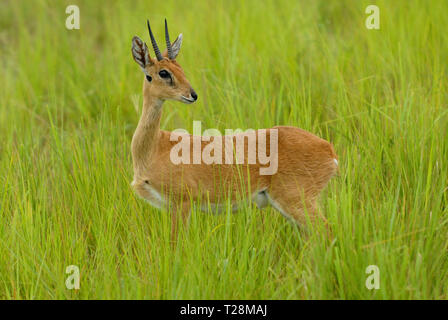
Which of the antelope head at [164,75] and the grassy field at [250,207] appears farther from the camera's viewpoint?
the antelope head at [164,75]

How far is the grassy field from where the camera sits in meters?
3.59

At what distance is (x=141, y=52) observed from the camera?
155 inches

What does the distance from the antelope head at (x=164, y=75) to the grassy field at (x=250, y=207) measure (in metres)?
0.77

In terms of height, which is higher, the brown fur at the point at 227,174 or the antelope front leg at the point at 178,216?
the brown fur at the point at 227,174

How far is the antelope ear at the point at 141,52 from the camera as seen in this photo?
3887 mm

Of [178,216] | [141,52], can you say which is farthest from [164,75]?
[178,216]

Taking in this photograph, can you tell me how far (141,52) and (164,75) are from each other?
21 cm

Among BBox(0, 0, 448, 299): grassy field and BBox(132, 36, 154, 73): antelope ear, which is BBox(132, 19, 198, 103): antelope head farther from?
BBox(0, 0, 448, 299): grassy field

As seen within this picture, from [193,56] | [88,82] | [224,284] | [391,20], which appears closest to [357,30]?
[391,20]

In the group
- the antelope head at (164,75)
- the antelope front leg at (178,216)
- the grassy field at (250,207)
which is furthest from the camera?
the antelope front leg at (178,216)

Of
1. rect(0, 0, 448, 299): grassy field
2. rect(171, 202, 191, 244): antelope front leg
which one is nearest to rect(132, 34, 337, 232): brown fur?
rect(171, 202, 191, 244): antelope front leg

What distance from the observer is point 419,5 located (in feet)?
23.9

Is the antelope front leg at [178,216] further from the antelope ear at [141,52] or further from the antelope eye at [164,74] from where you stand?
the antelope ear at [141,52]

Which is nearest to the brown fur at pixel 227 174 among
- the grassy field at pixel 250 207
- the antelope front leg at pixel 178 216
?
the antelope front leg at pixel 178 216
